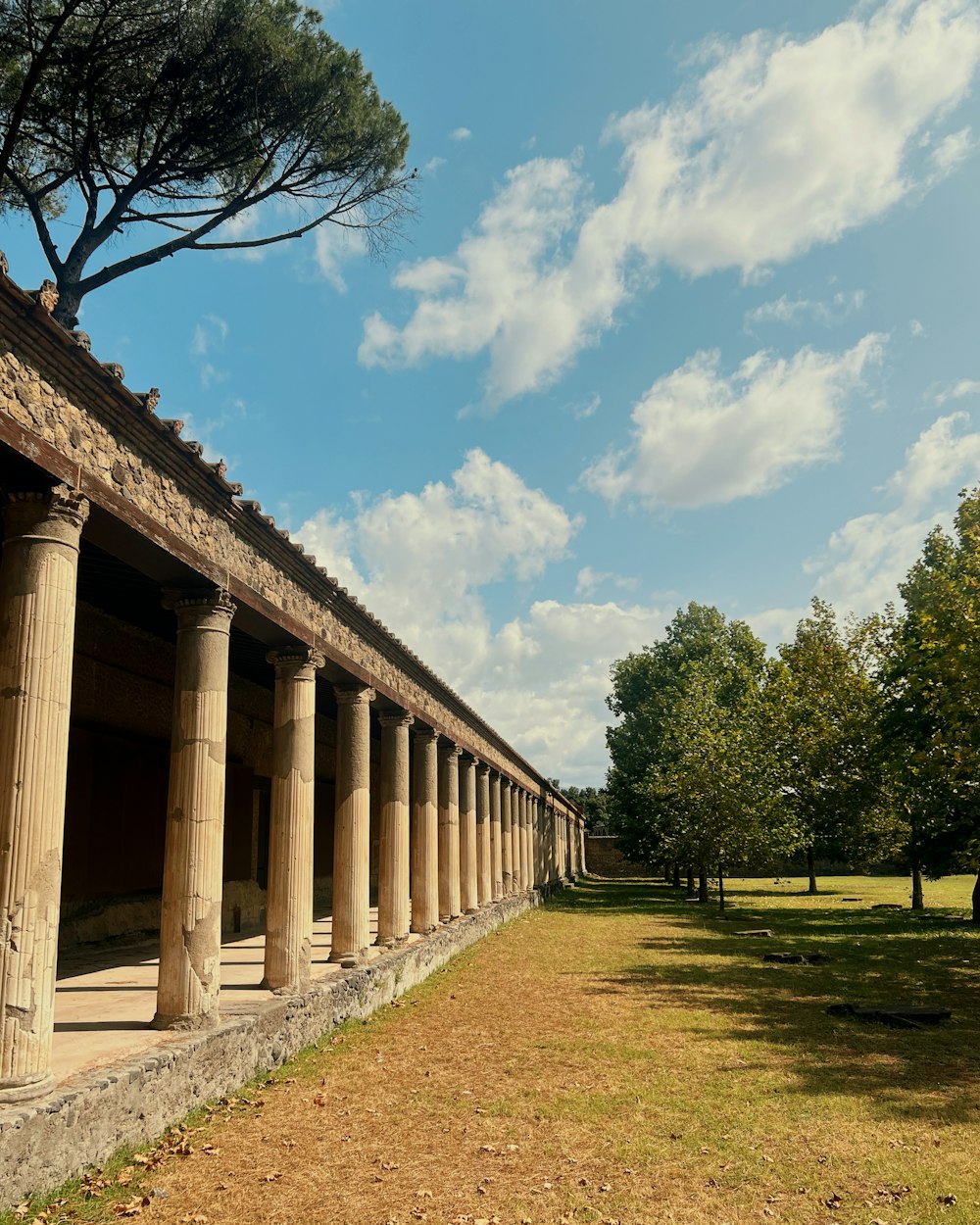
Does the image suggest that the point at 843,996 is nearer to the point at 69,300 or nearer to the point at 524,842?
the point at 69,300

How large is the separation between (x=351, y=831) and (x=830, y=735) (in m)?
21.9

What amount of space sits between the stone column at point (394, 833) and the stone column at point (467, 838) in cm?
749

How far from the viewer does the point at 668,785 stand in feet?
109

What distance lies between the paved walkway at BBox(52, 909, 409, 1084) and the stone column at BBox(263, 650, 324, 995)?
17.6 inches

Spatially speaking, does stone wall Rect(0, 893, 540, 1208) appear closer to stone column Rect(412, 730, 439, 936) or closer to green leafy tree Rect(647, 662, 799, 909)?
stone column Rect(412, 730, 439, 936)

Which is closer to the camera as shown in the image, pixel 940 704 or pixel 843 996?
pixel 843 996

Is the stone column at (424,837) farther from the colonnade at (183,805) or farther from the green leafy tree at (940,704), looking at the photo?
the green leafy tree at (940,704)

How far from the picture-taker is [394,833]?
16062mm

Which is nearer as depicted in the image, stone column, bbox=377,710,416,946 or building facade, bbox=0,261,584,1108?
building facade, bbox=0,261,584,1108

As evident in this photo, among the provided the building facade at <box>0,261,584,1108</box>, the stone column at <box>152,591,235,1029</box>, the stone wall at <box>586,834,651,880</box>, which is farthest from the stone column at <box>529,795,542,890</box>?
the stone wall at <box>586,834,651,880</box>

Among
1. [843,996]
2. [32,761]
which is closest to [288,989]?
[32,761]

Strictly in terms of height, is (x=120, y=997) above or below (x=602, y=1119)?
above

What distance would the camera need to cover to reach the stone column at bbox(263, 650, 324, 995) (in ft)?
35.2

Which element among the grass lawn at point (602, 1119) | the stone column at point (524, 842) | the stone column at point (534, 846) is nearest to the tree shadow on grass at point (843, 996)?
the grass lawn at point (602, 1119)
